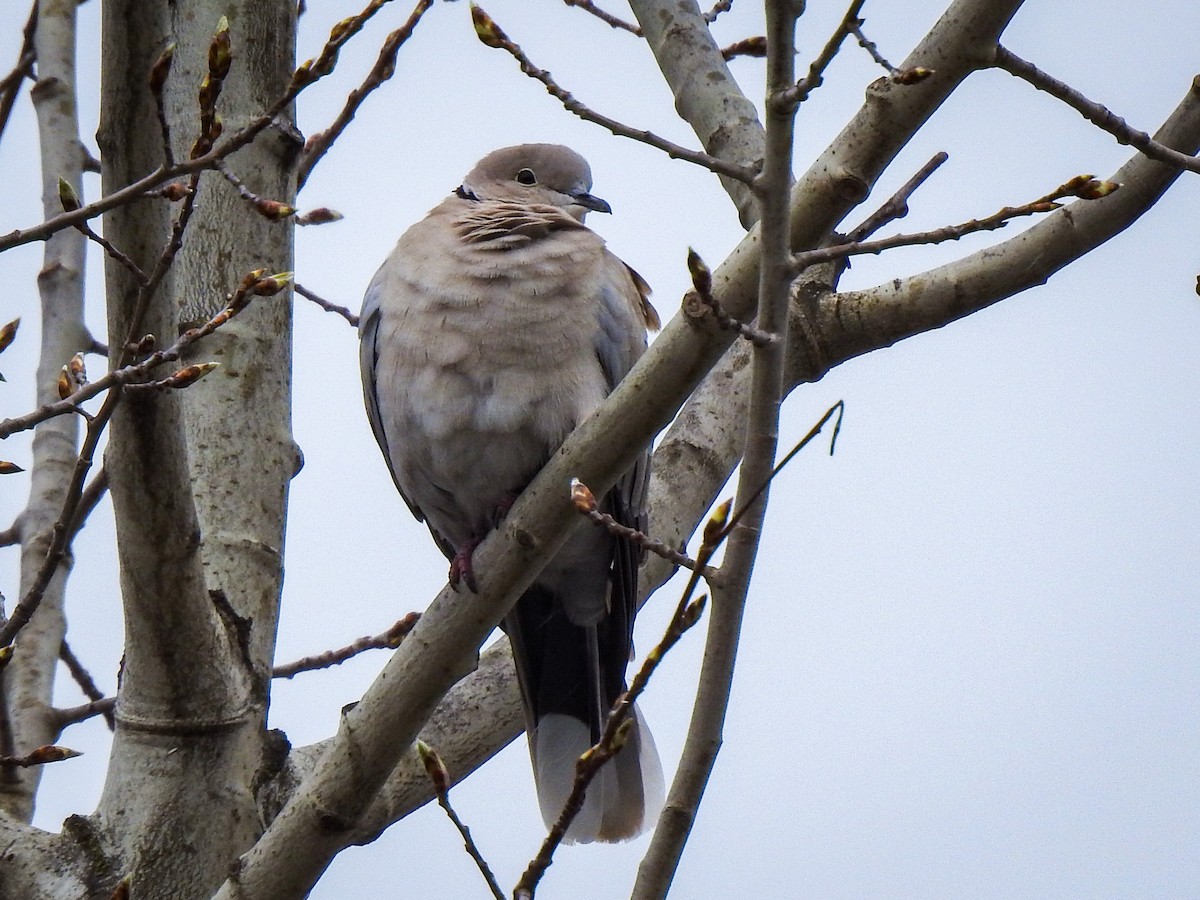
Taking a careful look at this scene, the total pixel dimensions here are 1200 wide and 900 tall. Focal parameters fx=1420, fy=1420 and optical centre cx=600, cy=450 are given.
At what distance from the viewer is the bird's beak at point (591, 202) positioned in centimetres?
427

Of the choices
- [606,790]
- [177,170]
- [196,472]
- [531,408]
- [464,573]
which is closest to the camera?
[177,170]

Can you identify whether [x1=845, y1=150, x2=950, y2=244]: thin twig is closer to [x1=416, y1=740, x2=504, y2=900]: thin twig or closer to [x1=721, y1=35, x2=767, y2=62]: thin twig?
[x1=416, y1=740, x2=504, y2=900]: thin twig

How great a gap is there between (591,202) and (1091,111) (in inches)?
95.5

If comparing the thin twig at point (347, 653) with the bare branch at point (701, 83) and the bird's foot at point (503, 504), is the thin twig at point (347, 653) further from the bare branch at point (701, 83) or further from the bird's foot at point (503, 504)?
the bare branch at point (701, 83)

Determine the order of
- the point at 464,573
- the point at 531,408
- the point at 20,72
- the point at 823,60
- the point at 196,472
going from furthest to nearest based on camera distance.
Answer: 1. the point at 20,72
2. the point at 531,408
3. the point at 196,472
4. the point at 464,573
5. the point at 823,60

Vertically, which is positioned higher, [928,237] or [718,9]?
[718,9]

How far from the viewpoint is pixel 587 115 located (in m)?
2.02

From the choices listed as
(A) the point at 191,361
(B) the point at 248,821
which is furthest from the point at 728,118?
(B) the point at 248,821

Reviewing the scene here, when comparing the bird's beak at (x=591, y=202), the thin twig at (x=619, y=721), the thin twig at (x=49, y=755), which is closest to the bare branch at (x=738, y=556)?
the thin twig at (x=619, y=721)

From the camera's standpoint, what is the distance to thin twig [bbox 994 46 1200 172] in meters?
1.93

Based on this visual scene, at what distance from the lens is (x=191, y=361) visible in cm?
311

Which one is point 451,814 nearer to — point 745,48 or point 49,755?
point 49,755

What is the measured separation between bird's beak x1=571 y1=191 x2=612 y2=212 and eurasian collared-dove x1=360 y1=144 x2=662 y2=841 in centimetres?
69

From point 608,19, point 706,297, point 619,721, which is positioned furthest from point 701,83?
point 619,721
